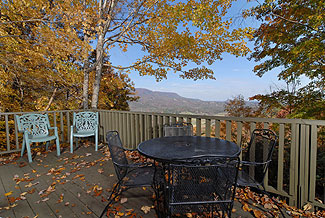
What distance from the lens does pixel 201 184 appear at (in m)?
1.22

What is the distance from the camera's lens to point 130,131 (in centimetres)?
416

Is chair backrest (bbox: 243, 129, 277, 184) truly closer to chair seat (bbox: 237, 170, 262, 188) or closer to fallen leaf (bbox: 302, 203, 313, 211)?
Result: chair seat (bbox: 237, 170, 262, 188)

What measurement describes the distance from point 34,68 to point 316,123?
8.70m

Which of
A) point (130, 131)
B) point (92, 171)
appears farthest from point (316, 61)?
point (92, 171)

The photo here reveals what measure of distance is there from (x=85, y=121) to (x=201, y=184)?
13.3 ft

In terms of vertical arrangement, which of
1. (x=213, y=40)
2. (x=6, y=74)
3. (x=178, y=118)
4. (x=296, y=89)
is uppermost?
(x=213, y=40)

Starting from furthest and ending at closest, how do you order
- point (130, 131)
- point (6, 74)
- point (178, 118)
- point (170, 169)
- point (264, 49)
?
point (6, 74) → point (264, 49) → point (130, 131) → point (178, 118) → point (170, 169)

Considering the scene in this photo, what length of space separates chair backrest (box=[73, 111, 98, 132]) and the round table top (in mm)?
2923

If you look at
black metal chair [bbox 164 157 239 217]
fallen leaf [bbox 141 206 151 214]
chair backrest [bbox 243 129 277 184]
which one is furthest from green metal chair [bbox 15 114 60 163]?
chair backrest [bbox 243 129 277 184]

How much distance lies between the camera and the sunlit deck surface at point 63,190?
1.86 metres

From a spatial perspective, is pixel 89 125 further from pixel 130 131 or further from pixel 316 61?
pixel 316 61

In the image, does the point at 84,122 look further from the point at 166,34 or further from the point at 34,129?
the point at 166,34

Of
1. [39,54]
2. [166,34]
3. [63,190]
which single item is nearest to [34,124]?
[63,190]

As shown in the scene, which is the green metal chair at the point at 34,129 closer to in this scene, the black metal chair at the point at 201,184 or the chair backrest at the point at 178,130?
the chair backrest at the point at 178,130
